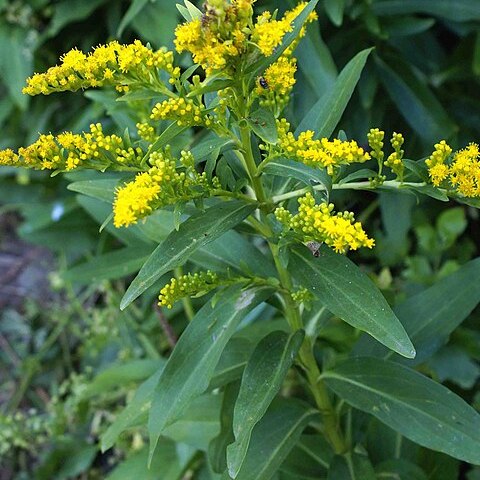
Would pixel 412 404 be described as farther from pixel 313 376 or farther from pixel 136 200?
pixel 136 200

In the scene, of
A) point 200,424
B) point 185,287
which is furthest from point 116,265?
point 185,287

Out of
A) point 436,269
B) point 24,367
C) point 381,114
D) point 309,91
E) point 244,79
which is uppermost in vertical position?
point 244,79

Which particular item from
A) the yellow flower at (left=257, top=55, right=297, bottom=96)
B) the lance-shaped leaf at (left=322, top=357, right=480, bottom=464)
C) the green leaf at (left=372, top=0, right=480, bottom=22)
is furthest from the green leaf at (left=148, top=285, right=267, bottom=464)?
the green leaf at (left=372, top=0, right=480, bottom=22)

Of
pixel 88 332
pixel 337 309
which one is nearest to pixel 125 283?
pixel 88 332

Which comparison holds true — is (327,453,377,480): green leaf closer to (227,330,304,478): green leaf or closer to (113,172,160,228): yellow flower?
(227,330,304,478): green leaf

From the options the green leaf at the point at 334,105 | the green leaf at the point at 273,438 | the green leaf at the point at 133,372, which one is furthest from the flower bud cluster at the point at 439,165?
the green leaf at the point at 133,372

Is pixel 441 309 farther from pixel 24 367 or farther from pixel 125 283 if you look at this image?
pixel 24 367

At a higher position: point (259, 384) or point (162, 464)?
point (259, 384)
